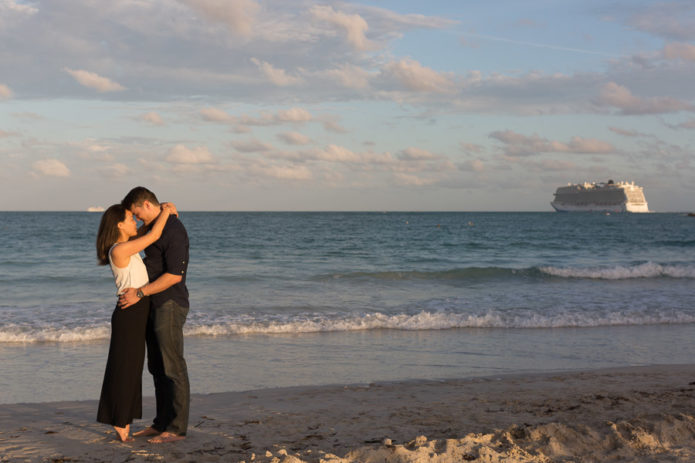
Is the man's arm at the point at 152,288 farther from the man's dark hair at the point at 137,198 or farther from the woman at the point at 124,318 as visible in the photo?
the man's dark hair at the point at 137,198

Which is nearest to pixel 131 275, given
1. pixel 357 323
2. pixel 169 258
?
pixel 169 258

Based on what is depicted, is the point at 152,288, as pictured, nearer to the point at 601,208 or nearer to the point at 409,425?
the point at 409,425

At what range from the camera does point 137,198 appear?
168 inches

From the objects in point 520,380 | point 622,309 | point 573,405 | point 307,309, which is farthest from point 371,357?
point 622,309

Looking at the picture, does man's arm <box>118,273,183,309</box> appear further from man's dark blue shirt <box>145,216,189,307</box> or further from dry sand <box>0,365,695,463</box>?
dry sand <box>0,365,695,463</box>

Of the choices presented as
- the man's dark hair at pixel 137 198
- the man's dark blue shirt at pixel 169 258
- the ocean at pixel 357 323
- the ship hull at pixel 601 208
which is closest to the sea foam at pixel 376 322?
the ocean at pixel 357 323

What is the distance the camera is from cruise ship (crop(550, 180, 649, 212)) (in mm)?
140250

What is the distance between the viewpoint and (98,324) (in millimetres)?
10125

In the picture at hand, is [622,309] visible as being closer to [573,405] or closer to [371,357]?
[371,357]

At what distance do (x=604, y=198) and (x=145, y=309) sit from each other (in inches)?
5953

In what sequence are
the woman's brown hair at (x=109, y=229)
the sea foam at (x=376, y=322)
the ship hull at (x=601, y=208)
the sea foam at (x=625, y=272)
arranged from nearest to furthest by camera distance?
the woman's brown hair at (x=109, y=229) → the sea foam at (x=376, y=322) → the sea foam at (x=625, y=272) → the ship hull at (x=601, y=208)

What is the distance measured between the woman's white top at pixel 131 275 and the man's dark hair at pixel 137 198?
315 millimetres

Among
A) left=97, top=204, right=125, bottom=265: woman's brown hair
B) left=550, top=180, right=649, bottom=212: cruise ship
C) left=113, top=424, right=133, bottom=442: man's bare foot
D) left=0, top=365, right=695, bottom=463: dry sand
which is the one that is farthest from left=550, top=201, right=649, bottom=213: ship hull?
left=97, top=204, right=125, bottom=265: woman's brown hair

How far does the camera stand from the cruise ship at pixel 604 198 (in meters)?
140
